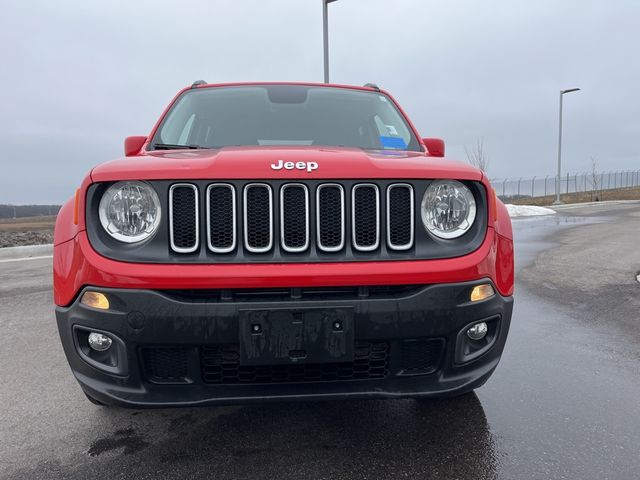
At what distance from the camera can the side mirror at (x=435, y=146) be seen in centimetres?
299

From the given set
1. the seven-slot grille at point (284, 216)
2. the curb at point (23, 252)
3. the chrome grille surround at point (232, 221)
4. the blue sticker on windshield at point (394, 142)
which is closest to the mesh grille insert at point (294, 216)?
the seven-slot grille at point (284, 216)

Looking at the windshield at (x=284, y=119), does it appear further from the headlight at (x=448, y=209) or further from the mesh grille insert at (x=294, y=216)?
the mesh grille insert at (x=294, y=216)

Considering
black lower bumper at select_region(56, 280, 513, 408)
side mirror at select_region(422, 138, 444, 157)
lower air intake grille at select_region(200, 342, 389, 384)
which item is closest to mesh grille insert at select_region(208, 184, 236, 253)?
black lower bumper at select_region(56, 280, 513, 408)

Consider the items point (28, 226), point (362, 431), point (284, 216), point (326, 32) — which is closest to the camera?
point (284, 216)

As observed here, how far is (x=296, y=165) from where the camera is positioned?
1.95 meters

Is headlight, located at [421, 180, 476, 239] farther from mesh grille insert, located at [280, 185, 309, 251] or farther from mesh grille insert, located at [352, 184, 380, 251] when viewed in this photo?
mesh grille insert, located at [280, 185, 309, 251]

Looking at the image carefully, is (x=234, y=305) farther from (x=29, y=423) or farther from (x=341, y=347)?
(x=29, y=423)

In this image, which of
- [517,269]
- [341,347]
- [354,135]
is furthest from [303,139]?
[517,269]

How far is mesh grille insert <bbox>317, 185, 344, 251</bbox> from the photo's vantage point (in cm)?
195

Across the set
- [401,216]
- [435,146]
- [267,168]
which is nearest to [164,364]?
[267,168]

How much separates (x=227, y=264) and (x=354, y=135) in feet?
5.38

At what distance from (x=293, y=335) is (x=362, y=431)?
2.79 ft

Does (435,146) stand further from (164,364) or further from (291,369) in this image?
(164,364)

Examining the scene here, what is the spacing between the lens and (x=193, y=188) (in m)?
1.91
